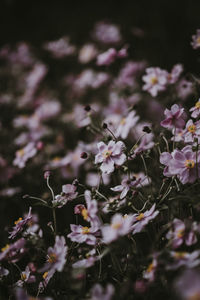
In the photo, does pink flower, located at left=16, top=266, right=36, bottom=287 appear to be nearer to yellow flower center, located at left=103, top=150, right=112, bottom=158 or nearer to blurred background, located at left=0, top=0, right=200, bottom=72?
yellow flower center, located at left=103, top=150, right=112, bottom=158

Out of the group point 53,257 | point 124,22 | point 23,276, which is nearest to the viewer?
point 53,257

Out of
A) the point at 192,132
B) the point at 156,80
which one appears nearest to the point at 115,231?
the point at 192,132

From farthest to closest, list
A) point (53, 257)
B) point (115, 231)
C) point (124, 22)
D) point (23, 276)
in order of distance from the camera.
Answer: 1. point (124, 22)
2. point (23, 276)
3. point (53, 257)
4. point (115, 231)

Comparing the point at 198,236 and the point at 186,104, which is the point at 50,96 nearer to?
the point at 186,104

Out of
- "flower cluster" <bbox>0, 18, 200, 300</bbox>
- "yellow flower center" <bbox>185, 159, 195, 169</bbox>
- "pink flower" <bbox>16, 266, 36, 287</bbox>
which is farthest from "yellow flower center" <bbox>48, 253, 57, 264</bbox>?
"yellow flower center" <bbox>185, 159, 195, 169</bbox>

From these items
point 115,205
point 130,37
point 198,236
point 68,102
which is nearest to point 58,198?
point 115,205

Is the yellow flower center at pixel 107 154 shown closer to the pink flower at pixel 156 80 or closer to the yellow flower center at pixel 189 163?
the yellow flower center at pixel 189 163

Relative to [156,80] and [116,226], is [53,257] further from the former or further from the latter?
[156,80]
